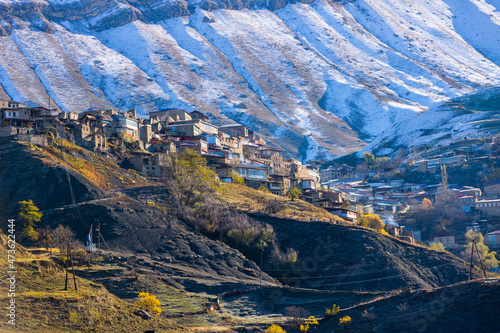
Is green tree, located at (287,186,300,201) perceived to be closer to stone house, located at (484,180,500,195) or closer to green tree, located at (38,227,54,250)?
green tree, located at (38,227,54,250)

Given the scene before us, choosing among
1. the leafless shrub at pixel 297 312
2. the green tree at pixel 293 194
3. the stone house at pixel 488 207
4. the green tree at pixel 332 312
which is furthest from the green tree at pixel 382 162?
the green tree at pixel 332 312

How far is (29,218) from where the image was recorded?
5369 centimetres

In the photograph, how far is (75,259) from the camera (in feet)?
154

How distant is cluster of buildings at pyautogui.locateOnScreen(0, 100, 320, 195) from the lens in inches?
2918

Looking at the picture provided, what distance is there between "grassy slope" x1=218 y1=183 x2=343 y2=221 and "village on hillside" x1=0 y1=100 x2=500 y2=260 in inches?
181

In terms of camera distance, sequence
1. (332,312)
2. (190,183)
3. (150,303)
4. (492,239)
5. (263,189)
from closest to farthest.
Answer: (150,303) → (332,312) → (190,183) → (263,189) → (492,239)

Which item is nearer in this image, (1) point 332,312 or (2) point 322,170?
(1) point 332,312

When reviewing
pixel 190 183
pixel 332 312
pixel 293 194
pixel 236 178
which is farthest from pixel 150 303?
pixel 293 194

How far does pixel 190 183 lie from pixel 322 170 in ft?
313

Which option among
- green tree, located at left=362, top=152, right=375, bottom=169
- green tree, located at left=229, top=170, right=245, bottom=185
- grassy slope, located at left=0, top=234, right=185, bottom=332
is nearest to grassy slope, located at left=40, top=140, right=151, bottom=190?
green tree, located at left=229, top=170, right=245, bottom=185

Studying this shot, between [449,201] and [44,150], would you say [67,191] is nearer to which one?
[44,150]

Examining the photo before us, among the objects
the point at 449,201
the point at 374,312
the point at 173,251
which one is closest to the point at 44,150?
the point at 173,251

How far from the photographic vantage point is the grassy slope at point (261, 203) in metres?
72.0

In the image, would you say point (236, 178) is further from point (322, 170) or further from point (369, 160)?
point (369, 160)
